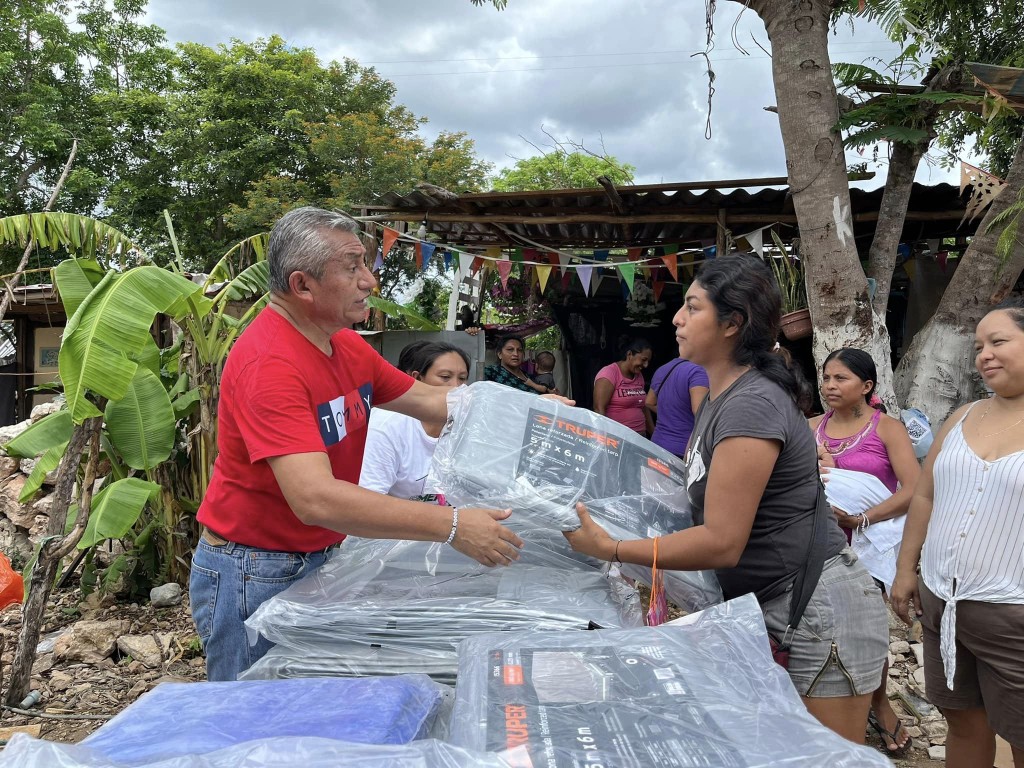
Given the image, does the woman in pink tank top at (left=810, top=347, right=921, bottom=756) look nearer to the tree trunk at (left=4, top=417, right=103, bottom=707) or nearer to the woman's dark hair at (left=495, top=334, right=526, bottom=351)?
the tree trunk at (left=4, top=417, right=103, bottom=707)

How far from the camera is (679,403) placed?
469cm

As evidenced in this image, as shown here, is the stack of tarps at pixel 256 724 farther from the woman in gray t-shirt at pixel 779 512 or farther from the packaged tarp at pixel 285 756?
the woman in gray t-shirt at pixel 779 512

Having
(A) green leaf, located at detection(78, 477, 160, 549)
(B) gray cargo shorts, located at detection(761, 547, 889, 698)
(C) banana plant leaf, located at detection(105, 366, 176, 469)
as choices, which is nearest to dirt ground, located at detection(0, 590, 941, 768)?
(A) green leaf, located at detection(78, 477, 160, 549)

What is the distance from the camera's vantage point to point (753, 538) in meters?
1.56

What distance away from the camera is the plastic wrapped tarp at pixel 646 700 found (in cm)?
76

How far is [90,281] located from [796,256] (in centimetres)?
560

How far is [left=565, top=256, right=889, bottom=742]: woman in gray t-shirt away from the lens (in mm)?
1531

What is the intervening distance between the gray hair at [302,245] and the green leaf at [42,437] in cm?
282

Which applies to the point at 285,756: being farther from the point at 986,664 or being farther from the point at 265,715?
the point at 986,664

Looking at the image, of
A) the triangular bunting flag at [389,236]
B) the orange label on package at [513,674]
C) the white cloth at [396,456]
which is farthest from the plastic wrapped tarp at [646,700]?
the triangular bunting flag at [389,236]

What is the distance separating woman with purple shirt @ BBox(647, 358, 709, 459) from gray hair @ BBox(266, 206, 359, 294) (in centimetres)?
337

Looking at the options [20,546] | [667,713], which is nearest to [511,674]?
[667,713]

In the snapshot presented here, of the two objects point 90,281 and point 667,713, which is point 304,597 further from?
point 90,281

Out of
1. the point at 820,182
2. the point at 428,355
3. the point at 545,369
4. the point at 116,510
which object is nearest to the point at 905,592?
the point at 428,355
